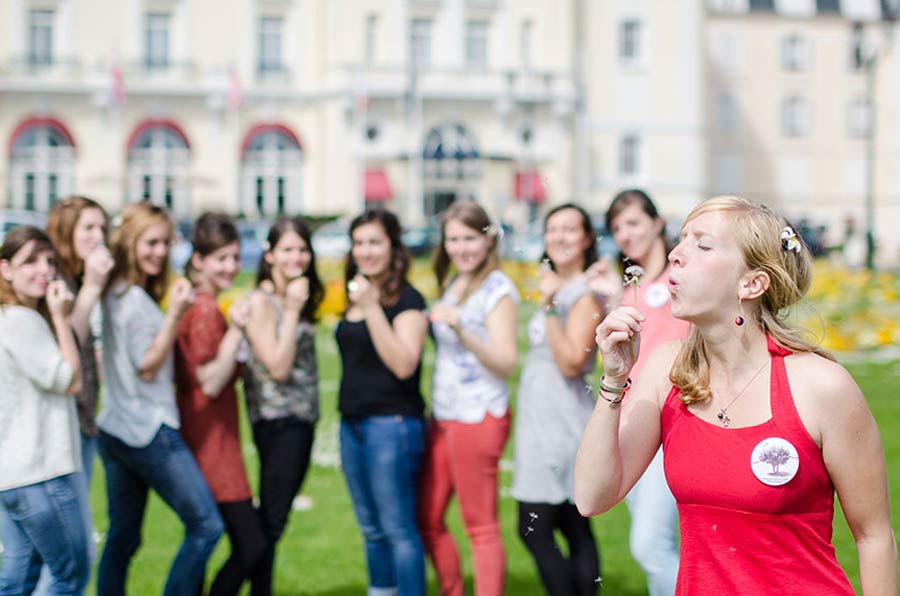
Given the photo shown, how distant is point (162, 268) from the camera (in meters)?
5.32

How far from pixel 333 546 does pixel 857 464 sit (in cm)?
483

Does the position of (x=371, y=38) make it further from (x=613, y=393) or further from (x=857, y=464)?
(x=857, y=464)

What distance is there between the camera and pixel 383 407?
17.4 ft

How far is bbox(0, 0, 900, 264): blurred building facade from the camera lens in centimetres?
4303

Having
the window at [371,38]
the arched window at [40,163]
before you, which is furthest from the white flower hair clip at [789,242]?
the window at [371,38]

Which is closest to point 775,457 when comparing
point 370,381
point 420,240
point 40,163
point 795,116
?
point 370,381

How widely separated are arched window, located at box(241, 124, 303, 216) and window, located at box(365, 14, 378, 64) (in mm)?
4123

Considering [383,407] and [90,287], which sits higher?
[90,287]

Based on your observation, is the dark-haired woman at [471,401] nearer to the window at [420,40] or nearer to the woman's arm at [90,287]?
the woman's arm at [90,287]

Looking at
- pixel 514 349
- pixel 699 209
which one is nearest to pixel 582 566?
pixel 514 349

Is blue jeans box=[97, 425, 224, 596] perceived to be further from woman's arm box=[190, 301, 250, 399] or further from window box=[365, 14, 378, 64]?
window box=[365, 14, 378, 64]

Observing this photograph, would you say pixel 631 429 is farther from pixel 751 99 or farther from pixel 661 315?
pixel 751 99

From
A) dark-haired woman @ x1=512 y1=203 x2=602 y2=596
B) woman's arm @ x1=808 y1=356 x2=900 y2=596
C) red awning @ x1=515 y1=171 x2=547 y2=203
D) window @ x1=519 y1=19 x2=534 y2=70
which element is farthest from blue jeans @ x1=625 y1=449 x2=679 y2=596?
window @ x1=519 y1=19 x2=534 y2=70

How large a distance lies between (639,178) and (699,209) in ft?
154
